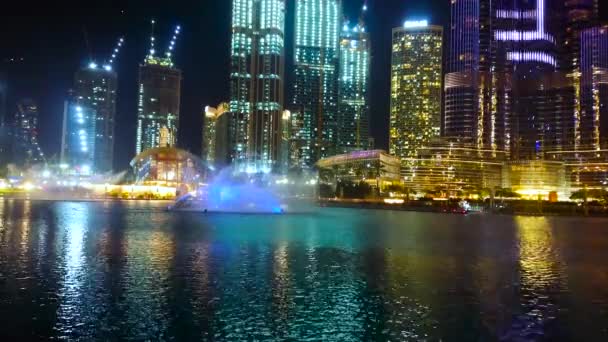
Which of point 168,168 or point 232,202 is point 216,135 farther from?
point 232,202

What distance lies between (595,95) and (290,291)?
159 meters

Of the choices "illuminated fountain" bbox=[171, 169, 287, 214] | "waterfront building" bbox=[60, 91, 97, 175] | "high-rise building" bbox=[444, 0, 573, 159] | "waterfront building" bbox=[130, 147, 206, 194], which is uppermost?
"high-rise building" bbox=[444, 0, 573, 159]

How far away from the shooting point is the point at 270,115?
16862 centimetres

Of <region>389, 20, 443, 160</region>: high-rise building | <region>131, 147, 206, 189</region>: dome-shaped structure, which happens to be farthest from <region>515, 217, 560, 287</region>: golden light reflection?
<region>389, 20, 443, 160</region>: high-rise building

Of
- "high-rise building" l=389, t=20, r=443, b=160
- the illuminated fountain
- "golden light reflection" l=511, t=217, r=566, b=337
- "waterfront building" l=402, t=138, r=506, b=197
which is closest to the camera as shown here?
"golden light reflection" l=511, t=217, r=566, b=337

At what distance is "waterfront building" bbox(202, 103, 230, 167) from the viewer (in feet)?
557

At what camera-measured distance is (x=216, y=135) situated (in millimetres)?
182375

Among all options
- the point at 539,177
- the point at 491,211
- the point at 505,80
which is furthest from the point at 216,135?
the point at 491,211

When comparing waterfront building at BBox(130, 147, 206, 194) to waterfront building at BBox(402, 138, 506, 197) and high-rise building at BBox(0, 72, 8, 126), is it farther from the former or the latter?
waterfront building at BBox(402, 138, 506, 197)

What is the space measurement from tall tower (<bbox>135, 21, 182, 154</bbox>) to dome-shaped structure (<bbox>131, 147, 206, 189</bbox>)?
48.3 m

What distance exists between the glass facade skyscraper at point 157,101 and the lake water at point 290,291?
15028cm

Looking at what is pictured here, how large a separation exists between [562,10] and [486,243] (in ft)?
563

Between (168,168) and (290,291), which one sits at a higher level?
(168,168)

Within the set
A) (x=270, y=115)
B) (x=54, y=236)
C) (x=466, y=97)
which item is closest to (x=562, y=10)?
(x=466, y=97)
